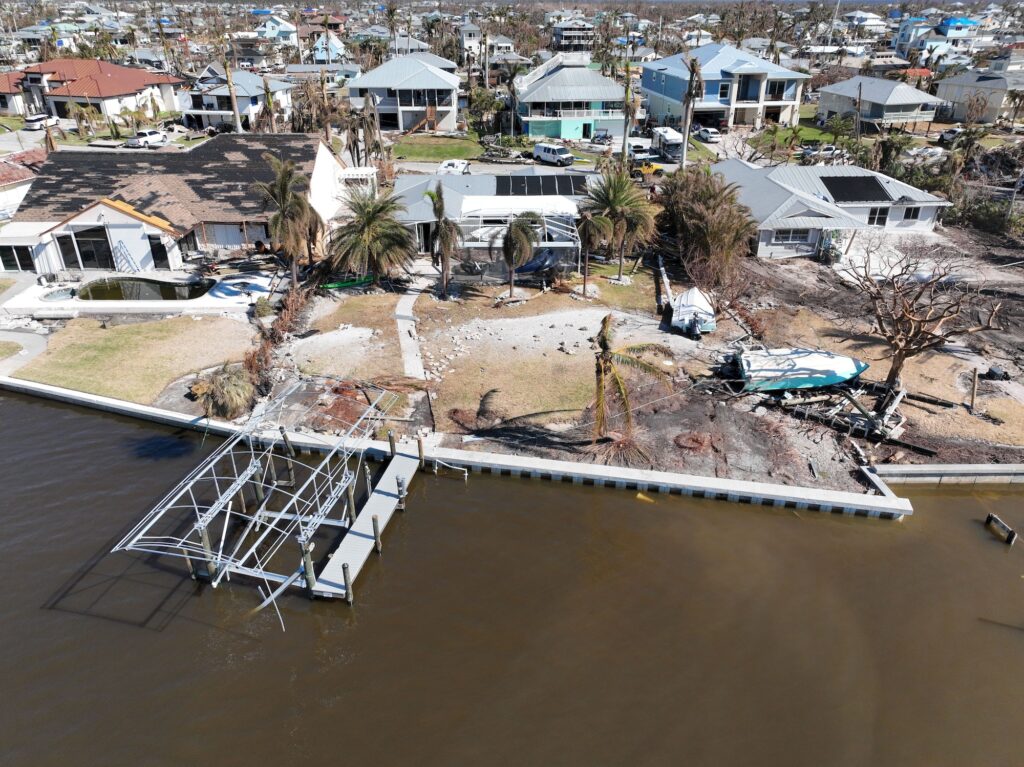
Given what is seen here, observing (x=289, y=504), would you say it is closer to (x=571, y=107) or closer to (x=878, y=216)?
(x=878, y=216)

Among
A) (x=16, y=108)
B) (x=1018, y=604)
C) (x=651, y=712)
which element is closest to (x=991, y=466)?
(x=1018, y=604)

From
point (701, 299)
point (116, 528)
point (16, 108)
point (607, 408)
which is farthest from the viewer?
point (16, 108)

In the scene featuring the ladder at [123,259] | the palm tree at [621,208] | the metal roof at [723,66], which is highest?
the metal roof at [723,66]

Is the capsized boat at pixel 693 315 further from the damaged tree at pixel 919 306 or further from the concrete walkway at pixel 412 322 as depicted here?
the concrete walkway at pixel 412 322

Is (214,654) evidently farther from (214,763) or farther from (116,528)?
(116,528)

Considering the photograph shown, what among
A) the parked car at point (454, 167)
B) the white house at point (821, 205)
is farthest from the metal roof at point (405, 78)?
the white house at point (821, 205)

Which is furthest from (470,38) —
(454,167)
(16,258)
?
(16,258)
